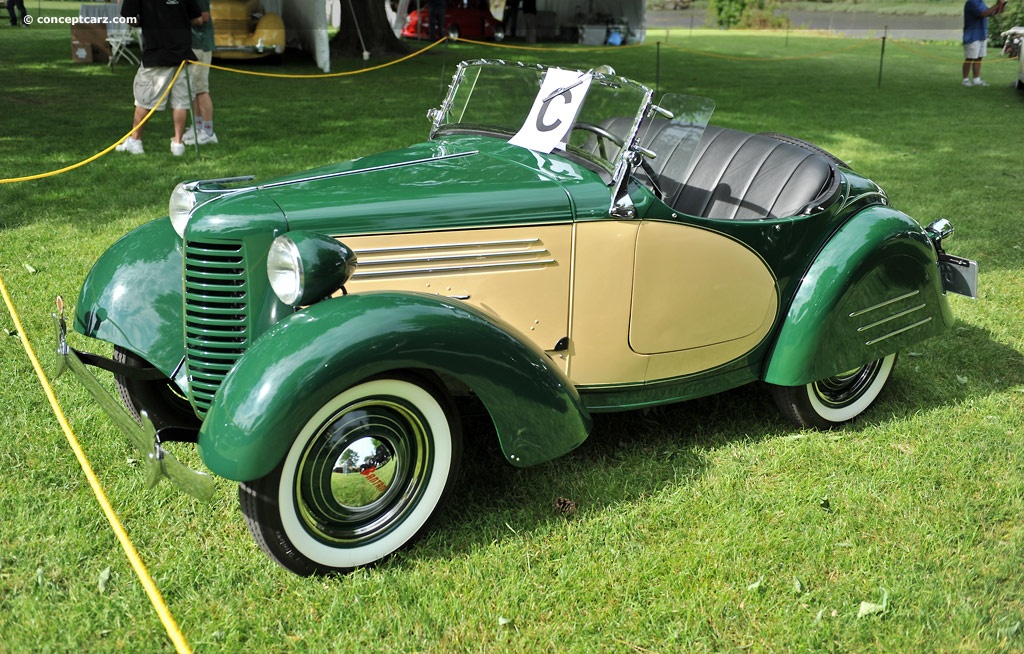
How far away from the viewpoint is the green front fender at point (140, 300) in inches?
133

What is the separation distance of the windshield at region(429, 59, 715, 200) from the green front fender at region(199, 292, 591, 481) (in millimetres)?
860

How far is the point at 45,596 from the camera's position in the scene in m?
2.87

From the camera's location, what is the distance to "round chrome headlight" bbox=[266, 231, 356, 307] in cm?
276

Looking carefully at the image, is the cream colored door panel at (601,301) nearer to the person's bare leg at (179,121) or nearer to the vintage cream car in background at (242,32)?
the person's bare leg at (179,121)

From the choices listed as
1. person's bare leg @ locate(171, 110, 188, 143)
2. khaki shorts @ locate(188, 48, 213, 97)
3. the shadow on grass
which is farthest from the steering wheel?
khaki shorts @ locate(188, 48, 213, 97)

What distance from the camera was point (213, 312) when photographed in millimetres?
3080

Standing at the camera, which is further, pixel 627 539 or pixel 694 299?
pixel 694 299

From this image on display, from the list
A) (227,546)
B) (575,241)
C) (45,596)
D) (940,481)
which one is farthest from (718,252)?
(45,596)

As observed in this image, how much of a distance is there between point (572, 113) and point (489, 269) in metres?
0.91

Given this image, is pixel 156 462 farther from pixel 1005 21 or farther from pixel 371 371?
pixel 1005 21

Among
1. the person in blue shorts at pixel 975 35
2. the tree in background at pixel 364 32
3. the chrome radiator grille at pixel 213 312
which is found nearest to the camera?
the chrome radiator grille at pixel 213 312

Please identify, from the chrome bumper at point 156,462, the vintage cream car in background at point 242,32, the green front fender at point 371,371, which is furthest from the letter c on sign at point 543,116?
the vintage cream car in background at point 242,32

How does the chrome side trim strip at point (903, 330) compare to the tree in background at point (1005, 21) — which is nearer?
the chrome side trim strip at point (903, 330)

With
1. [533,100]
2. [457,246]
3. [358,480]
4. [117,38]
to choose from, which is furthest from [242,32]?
[358,480]
